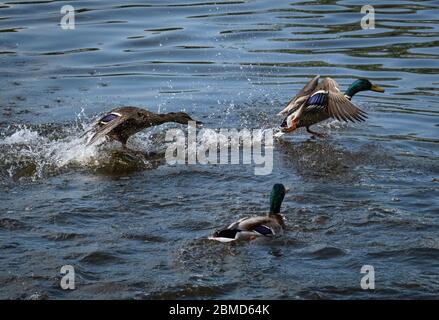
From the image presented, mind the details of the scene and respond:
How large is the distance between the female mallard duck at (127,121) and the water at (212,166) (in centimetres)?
22

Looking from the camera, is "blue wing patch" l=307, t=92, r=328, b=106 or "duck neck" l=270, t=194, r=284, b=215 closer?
"duck neck" l=270, t=194, r=284, b=215

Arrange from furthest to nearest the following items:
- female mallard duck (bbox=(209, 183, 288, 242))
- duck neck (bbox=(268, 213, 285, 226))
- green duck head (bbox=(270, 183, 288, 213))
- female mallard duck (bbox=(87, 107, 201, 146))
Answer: female mallard duck (bbox=(87, 107, 201, 146))
green duck head (bbox=(270, 183, 288, 213))
duck neck (bbox=(268, 213, 285, 226))
female mallard duck (bbox=(209, 183, 288, 242))

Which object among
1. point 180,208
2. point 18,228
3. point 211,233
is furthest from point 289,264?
point 18,228

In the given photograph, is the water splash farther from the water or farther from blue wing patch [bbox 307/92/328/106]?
blue wing patch [bbox 307/92/328/106]

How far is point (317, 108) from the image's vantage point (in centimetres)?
1153

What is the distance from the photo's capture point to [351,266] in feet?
24.8

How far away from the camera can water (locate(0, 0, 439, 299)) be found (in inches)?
296

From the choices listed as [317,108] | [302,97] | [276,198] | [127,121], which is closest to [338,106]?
[317,108]

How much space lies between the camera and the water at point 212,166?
296 inches

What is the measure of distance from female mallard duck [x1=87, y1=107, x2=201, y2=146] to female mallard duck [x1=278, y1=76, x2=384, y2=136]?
1.18m

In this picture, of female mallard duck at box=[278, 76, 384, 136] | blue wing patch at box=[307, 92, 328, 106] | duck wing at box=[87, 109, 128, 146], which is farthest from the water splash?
blue wing patch at box=[307, 92, 328, 106]

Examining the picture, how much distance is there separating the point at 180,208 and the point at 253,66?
247 inches
